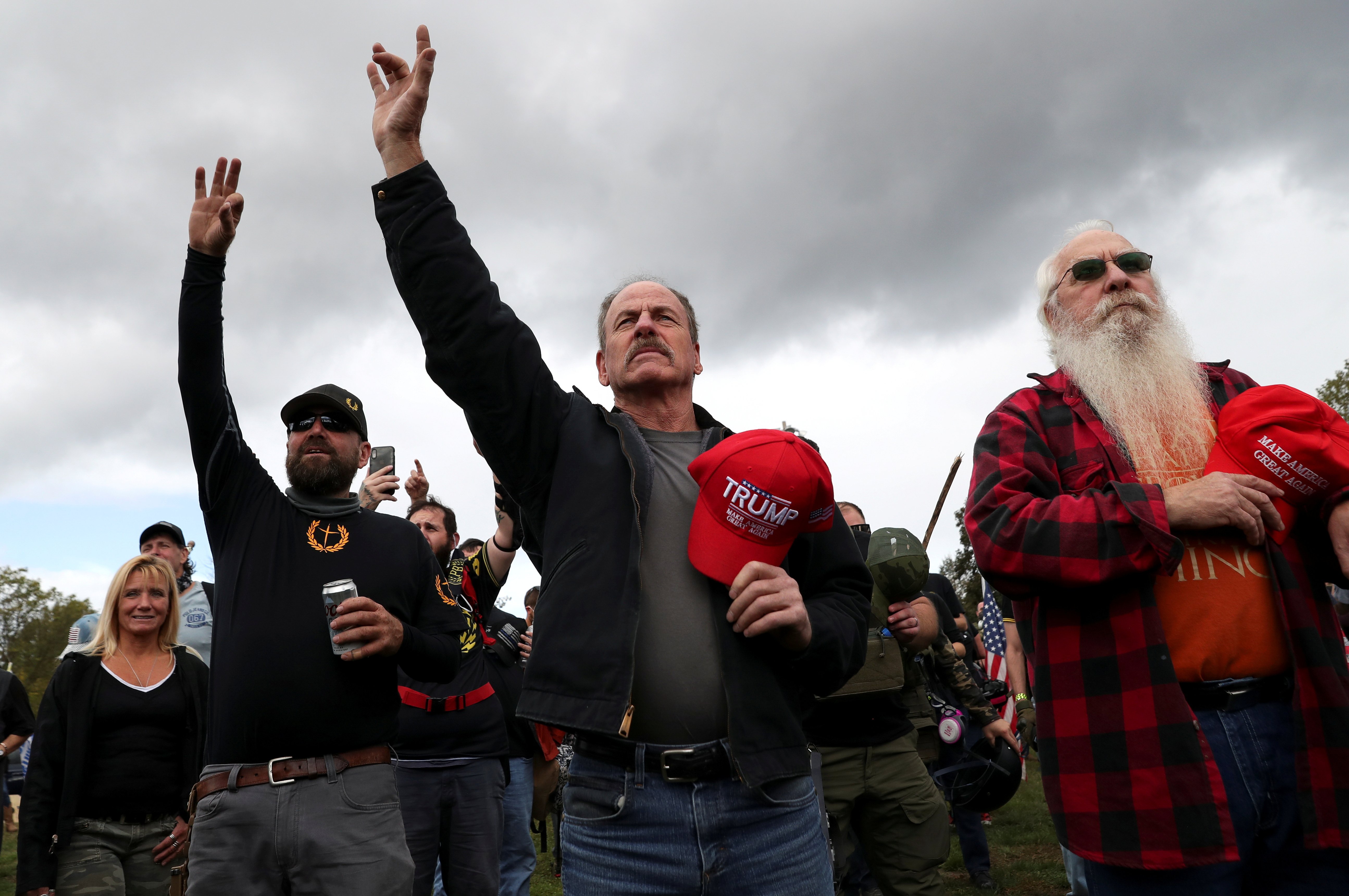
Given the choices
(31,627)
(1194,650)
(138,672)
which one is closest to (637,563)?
(1194,650)

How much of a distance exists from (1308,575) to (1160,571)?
1.53 feet

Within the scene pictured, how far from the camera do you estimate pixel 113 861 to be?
14.5 ft

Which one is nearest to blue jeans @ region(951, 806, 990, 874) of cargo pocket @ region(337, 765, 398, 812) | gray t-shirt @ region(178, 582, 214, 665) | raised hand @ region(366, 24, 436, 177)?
cargo pocket @ region(337, 765, 398, 812)

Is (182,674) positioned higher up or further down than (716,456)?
further down

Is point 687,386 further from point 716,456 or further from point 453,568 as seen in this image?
point 453,568

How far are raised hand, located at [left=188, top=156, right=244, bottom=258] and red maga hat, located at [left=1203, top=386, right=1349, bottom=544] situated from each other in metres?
3.26

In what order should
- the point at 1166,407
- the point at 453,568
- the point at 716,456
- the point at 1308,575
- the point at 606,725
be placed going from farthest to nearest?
1. the point at 453,568
2. the point at 1166,407
3. the point at 1308,575
4. the point at 716,456
5. the point at 606,725

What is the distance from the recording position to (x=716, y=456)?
2062mm

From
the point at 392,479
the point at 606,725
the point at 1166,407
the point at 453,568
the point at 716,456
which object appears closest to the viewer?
the point at 606,725

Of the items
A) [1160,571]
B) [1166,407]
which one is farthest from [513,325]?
[1166,407]

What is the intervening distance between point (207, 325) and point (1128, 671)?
3.13m

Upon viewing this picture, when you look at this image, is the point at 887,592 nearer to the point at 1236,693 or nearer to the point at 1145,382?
the point at 1145,382

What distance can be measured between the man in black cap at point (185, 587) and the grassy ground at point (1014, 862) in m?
2.67

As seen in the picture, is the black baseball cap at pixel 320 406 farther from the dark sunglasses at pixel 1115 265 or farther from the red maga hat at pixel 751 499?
the dark sunglasses at pixel 1115 265
